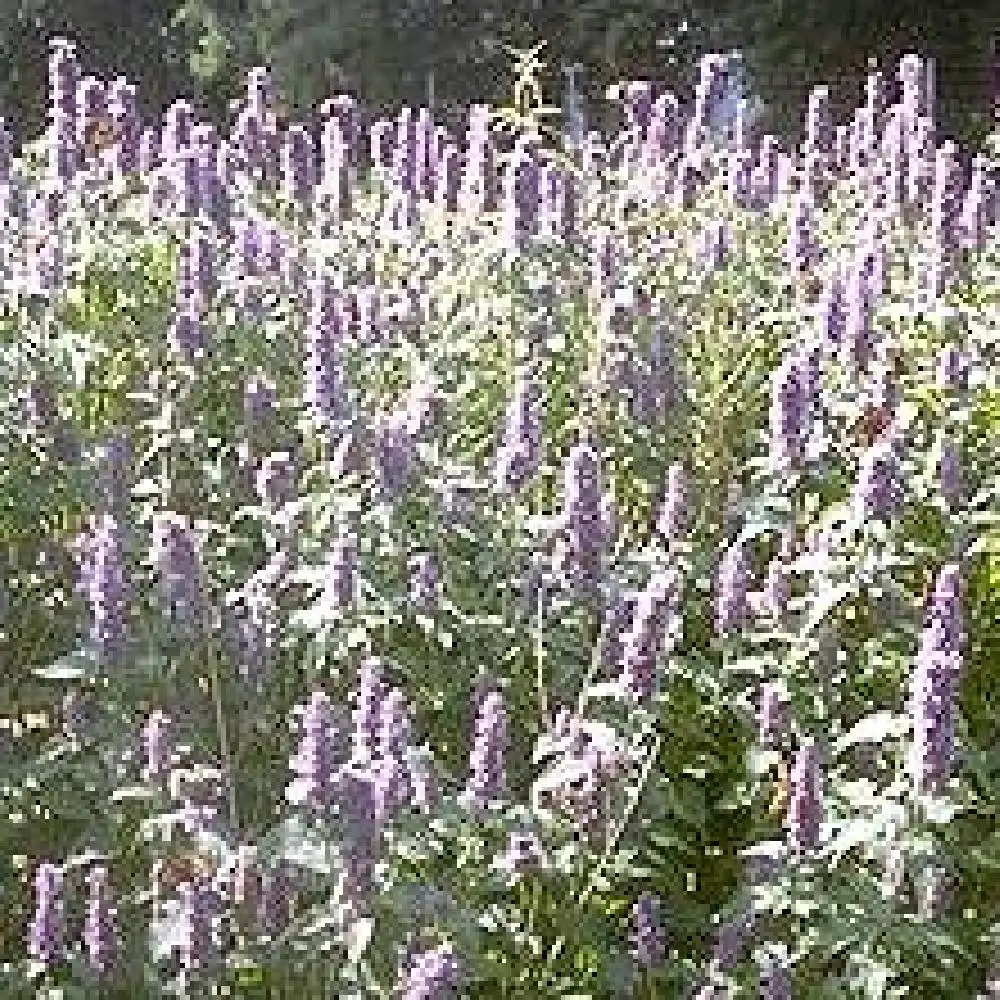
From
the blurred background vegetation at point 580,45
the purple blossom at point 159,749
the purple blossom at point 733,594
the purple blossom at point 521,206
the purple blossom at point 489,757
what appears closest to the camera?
the purple blossom at point 489,757

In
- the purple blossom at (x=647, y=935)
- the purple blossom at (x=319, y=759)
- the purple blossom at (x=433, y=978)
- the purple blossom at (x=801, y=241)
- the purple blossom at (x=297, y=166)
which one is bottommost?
the purple blossom at (x=647, y=935)

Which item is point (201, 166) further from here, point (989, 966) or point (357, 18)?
point (357, 18)

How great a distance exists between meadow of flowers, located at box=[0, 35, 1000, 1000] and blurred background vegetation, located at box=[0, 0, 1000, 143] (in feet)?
26.3

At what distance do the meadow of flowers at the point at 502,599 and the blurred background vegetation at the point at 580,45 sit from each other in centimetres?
801

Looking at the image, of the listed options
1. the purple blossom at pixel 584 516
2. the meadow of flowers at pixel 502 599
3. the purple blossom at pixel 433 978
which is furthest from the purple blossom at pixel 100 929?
the purple blossom at pixel 584 516

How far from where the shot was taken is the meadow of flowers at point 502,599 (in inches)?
118

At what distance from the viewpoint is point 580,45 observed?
47.0 ft

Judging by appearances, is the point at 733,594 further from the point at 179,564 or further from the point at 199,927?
the point at 199,927

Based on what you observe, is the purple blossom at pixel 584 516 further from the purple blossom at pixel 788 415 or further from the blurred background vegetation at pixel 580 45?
the blurred background vegetation at pixel 580 45

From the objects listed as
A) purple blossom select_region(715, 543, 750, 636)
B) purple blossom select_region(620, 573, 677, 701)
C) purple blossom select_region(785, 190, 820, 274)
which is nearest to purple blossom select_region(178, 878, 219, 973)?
purple blossom select_region(620, 573, 677, 701)

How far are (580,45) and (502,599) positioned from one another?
36.5 ft

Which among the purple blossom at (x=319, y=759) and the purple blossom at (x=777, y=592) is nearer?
the purple blossom at (x=319, y=759)

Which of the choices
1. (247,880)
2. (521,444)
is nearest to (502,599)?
(521,444)

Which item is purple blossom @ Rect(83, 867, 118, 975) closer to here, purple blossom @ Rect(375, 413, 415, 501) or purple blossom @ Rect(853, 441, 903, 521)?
purple blossom @ Rect(375, 413, 415, 501)
